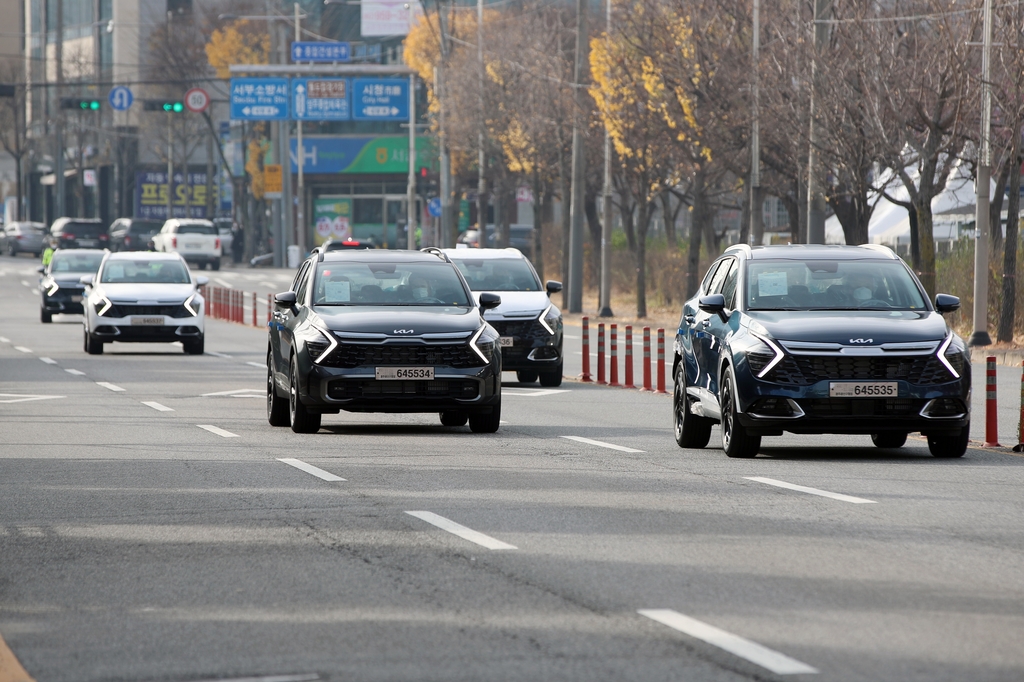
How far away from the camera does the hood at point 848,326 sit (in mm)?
13945

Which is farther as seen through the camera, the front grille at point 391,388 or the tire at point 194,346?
the tire at point 194,346

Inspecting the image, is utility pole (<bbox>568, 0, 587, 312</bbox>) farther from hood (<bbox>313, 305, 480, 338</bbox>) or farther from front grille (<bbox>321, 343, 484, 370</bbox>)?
front grille (<bbox>321, 343, 484, 370</bbox>)

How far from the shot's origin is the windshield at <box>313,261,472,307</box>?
57.4 feet

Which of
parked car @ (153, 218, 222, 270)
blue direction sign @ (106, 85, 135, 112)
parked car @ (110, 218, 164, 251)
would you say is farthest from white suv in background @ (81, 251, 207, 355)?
parked car @ (110, 218, 164, 251)

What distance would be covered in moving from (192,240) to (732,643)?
68208 millimetres

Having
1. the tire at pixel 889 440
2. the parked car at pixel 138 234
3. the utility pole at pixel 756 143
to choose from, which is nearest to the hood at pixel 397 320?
the tire at pixel 889 440

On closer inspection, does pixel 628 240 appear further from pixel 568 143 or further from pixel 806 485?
pixel 806 485

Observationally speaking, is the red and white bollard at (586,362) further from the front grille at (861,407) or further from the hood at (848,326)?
the front grille at (861,407)

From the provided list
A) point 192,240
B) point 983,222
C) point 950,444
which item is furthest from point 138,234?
point 950,444

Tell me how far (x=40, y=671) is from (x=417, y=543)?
321cm

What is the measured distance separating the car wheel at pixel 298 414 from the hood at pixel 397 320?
1.88 feet

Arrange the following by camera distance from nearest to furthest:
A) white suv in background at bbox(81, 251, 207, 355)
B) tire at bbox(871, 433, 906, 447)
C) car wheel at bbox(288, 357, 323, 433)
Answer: tire at bbox(871, 433, 906, 447) < car wheel at bbox(288, 357, 323, 433) < white suv in background at bbox(81, 251, 207, 355)

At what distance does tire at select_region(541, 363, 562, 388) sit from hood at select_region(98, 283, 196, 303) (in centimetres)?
927

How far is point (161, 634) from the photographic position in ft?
24.1
